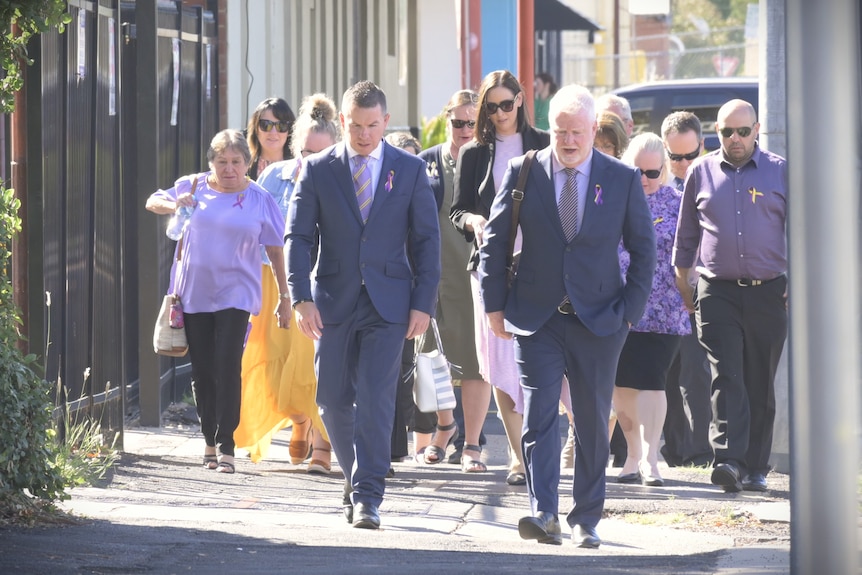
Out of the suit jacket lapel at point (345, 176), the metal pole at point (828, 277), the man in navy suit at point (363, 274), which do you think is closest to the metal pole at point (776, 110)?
the man in navy suit at point (363, 274)

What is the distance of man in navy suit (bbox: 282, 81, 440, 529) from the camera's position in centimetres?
711

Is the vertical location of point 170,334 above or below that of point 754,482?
above

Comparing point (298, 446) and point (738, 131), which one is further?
point (298, 446)

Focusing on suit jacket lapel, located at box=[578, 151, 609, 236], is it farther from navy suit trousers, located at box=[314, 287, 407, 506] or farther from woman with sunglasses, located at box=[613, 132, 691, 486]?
woman with sunglasses, located at box=[613, 132, 691, 486]

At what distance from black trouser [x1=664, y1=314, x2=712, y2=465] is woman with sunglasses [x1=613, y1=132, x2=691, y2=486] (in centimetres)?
62

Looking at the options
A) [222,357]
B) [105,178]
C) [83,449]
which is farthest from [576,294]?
[105,178]

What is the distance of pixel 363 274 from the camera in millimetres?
7098

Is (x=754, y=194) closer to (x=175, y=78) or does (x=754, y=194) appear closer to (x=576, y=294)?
(x=576, y=294)

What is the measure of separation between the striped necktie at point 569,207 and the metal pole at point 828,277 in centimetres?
317

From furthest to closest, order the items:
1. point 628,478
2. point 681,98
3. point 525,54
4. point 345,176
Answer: point 681,98 → point 525,54 → point 628,478 → point 345,176

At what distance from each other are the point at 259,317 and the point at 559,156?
2.98m

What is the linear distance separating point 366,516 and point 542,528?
84cm

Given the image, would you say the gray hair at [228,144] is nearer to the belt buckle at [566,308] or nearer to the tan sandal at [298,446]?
the tan sandal at [298,446]

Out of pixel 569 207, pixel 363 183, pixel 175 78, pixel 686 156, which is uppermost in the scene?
pixel 175 78
